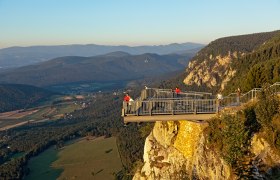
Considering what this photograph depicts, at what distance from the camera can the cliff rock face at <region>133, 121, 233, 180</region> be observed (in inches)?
1195

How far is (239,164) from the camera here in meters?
27.4

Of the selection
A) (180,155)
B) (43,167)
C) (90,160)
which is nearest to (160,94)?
(180,155)

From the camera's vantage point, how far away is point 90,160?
151 meters

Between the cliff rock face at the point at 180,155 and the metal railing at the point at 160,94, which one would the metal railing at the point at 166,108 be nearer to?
the cliff rock face at the point at 180,155

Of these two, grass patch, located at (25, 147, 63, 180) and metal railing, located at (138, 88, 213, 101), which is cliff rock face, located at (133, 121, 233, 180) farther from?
grass patch, located at (25, 147, 63, 180)

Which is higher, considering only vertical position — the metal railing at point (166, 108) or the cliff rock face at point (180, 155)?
the metal railing at point (166, 108)

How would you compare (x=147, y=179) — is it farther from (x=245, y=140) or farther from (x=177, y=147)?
(x=245, y=140)

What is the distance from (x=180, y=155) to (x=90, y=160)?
396 ft

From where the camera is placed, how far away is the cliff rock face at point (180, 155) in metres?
30.4

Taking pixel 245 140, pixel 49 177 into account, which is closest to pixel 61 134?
pixel 49 177

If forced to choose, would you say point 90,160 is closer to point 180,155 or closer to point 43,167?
point 43,167

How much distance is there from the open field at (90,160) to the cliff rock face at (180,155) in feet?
293

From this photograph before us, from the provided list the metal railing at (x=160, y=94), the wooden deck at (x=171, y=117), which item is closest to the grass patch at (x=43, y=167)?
the metal railing at (x=160, y=94)

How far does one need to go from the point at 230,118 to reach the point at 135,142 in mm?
114814
